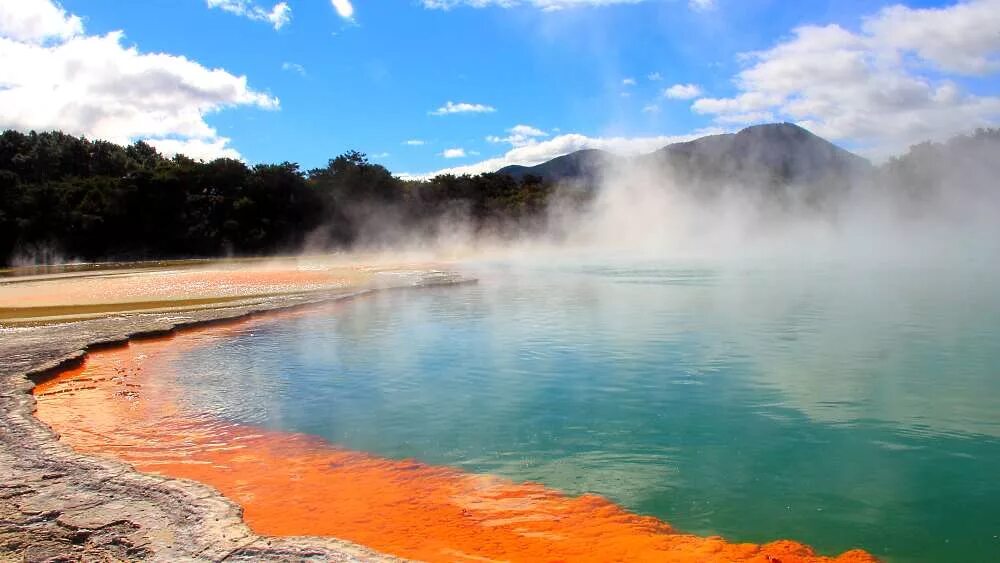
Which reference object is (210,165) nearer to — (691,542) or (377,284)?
(377,284)

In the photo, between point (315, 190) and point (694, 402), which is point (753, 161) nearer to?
point (315, 190)

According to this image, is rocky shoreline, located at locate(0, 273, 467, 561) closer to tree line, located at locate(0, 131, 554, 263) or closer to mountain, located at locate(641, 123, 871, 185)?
tree line, located at locate(0, 131, 554, 263)

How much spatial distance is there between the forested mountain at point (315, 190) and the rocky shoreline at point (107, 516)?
115 ft

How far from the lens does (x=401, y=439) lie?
18.2ft

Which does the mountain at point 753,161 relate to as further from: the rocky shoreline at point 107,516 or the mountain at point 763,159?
the rocky shoreline at point 107,516

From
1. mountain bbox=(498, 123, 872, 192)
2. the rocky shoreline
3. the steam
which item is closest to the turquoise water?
the rocky shoreline

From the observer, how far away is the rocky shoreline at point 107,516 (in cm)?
309

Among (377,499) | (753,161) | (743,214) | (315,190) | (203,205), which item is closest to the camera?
(377,499)

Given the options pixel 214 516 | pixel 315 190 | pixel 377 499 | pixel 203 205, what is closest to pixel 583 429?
pixel 377 499

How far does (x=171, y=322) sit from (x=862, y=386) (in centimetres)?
923

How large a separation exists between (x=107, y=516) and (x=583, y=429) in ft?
10.8

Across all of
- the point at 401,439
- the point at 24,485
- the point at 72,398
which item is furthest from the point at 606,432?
the point at 72,398

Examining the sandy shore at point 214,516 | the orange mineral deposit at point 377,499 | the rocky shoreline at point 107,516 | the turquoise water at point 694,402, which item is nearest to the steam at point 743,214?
the turquoise water at point 694,402

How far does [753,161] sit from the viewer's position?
61.8 m
